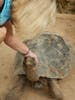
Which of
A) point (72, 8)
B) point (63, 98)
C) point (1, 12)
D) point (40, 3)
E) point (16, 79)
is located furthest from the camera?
point (72, 8)

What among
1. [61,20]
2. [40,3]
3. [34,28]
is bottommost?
[61,20]

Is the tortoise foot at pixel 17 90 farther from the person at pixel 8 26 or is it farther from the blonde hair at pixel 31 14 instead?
the blonde hair at pixel 31 14

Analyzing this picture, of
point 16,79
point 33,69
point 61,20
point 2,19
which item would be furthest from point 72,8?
point 2,19

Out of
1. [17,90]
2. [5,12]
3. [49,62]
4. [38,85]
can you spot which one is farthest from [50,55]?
[5,12]

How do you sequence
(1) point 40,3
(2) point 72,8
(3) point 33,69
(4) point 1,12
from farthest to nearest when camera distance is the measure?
(2) point 72,8
(3) point 33,69
(1) point 40,3
(4) point 1,12

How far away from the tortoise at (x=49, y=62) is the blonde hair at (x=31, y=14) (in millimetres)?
404

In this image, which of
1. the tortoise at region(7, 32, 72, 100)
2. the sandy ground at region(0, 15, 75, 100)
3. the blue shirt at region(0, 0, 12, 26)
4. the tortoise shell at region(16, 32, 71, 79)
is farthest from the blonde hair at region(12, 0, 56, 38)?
the sandy ground at region(0, 15, 75, 100)

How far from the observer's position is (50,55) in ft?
7.73

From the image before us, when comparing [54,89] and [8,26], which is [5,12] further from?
[54,89]

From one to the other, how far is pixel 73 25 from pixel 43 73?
1095 millimetres

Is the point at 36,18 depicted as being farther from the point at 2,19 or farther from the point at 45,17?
the point at 2,19

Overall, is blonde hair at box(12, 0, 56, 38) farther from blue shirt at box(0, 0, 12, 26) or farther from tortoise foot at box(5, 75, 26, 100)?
tortoise foot at box(5, 75, 26, 100)

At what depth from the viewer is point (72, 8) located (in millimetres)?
3361

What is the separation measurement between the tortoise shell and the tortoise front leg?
0.16ft
